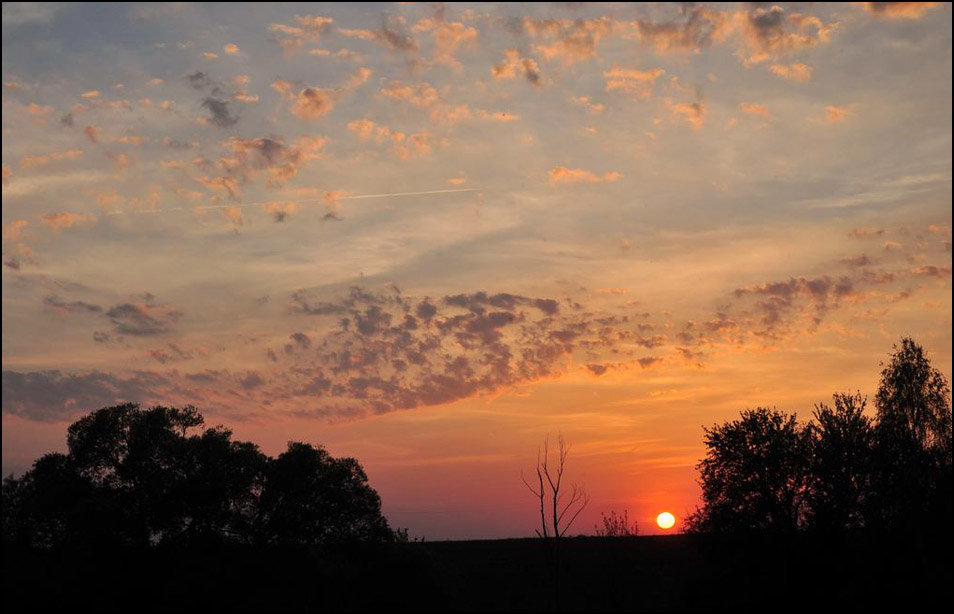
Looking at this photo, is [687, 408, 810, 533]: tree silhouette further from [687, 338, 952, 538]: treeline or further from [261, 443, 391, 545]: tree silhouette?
[261, 443, 391, 545]: tree silhouette

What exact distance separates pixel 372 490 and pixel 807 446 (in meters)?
41.5

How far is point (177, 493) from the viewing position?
73188mm

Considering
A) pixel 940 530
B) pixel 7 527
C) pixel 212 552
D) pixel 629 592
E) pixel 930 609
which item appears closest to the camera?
pixel 930 609

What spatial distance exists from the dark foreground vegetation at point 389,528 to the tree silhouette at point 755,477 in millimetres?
128

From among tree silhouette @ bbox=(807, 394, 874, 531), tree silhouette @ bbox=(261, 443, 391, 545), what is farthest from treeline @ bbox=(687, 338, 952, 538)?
tree silhouette @ bbox=(261, 443, 391, 545)

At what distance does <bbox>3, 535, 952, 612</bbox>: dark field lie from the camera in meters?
54.4

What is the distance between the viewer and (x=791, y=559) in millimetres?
57469

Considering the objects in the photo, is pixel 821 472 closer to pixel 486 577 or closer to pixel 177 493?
pixel 486 577

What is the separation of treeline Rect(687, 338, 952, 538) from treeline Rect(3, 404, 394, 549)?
32156 mm

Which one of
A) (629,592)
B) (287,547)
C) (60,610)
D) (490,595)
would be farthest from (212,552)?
(629,592)

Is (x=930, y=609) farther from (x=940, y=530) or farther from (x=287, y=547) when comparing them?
(x=287, y=547)

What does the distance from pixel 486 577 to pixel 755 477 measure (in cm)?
2631

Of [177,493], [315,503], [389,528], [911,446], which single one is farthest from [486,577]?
[911,446]

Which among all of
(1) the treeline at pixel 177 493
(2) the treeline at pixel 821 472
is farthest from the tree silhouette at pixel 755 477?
(1) the treeline at pixel 177 493
